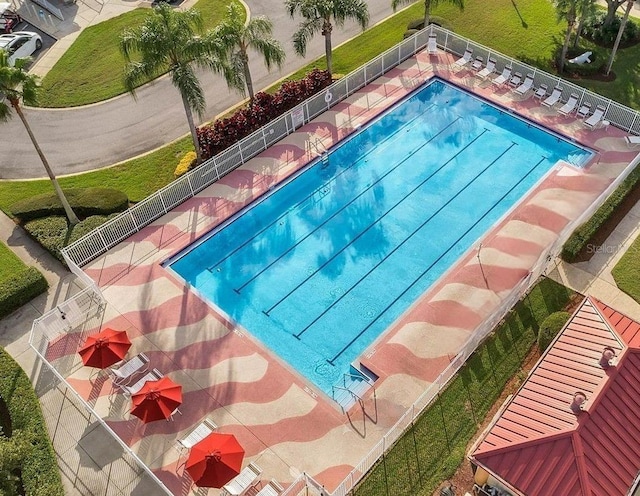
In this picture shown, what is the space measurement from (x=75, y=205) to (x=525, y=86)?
23711 mm

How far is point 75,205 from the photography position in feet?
Result: 91.4

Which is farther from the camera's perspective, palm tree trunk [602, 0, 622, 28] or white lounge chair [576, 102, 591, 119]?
palm tree trunk [602, 0, 622, 28]

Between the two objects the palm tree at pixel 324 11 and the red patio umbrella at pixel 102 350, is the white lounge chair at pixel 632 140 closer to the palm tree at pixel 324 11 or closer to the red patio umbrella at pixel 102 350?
the palm tree at pixel 324 11

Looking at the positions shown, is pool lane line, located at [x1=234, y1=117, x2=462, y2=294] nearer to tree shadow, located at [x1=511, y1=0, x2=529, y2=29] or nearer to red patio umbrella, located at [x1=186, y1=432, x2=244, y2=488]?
red patio umbrella, located at [x1=186, y1=432, x2=244, y2=488]

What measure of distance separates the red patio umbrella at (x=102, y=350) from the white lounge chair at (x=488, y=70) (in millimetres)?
23957

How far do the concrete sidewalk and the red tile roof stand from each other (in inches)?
439

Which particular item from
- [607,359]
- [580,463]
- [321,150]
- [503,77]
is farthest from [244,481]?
[503,77]

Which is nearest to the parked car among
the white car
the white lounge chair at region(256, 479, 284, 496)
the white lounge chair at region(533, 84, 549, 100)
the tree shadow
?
the white car

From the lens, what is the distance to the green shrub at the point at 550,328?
21.6m

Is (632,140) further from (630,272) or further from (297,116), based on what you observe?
(297,116)

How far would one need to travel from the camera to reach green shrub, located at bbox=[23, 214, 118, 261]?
2639cm

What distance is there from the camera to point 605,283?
80.0 feet

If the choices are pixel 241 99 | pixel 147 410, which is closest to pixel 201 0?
pixel 241 99

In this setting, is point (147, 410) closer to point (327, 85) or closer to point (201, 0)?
point (327, 85)
